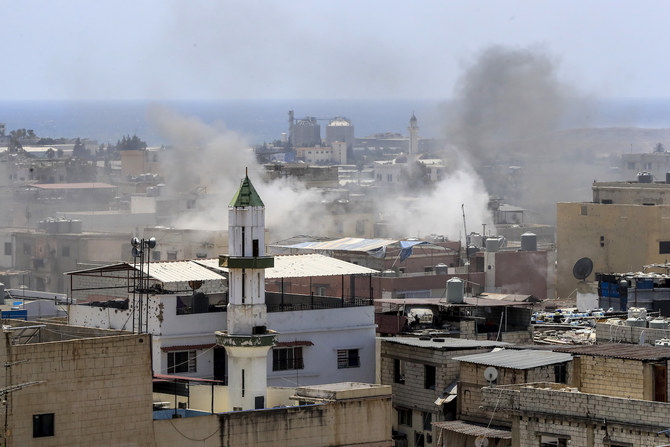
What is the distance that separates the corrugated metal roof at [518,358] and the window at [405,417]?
155 centimetres

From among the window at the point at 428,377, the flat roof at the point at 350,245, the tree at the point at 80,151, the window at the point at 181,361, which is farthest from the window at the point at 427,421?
the tree at the point at 80,151

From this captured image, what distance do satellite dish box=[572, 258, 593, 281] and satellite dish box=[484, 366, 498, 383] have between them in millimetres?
25563

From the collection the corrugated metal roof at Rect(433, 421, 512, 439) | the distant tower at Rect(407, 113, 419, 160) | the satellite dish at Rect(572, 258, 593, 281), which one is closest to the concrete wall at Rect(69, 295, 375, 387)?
the corrugated metal roof at Rect(433, 421, 512, 439)

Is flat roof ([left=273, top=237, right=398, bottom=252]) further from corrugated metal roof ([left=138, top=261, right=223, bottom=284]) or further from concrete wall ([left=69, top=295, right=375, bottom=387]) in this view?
concrete wall ([left=69, top=295, right=375, bottom=387])

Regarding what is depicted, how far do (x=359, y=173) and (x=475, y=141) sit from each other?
26583 mm

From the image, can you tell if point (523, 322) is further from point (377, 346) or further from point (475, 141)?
point (475, 141)

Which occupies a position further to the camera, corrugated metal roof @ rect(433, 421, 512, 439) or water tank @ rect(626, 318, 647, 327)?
water tank @ rect(626, 318, 647, 327)

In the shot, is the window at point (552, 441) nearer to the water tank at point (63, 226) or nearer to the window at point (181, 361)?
the window at point (181, 361)

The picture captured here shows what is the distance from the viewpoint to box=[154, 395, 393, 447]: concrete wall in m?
22.8

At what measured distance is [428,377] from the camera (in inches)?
1093

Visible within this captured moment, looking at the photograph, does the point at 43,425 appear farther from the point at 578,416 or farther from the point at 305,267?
the point at 305,267

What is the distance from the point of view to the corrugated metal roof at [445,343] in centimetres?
2770

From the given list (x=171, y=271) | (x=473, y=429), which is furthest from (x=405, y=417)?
(x=171, y=271)

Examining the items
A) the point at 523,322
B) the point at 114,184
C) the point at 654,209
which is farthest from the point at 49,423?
the point at 114,184
